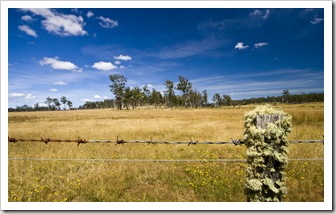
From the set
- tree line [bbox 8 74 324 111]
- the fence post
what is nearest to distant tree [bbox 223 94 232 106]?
tree line [bbox 8 74 324 111]

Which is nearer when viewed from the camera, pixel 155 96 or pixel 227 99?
pixel 155 96

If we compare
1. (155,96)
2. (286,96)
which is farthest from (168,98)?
(286,96)

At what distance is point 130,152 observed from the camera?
7336 millimetres

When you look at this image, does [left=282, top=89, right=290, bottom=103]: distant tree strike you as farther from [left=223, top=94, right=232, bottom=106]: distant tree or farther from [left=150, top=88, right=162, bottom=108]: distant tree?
[left=150, top=88, right=162, bottom=108]: distant tree

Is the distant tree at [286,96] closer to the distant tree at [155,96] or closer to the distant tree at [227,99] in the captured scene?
the distant tree at [227,99]

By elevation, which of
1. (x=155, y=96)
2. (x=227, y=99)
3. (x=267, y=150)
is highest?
(x=155, y=96)

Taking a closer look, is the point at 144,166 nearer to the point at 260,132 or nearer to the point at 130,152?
the point at 130,152

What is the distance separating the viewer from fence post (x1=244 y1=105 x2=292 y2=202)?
7.57 ft

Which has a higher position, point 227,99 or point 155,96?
point 155,96

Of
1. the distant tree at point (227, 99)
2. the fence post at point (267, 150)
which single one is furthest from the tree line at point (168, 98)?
the fence post at point (267, 150)

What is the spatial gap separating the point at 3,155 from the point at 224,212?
3872 mm

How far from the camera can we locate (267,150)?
7.66 ft

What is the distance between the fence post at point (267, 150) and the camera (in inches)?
90.9

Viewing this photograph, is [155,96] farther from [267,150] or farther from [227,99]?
[267,150]
